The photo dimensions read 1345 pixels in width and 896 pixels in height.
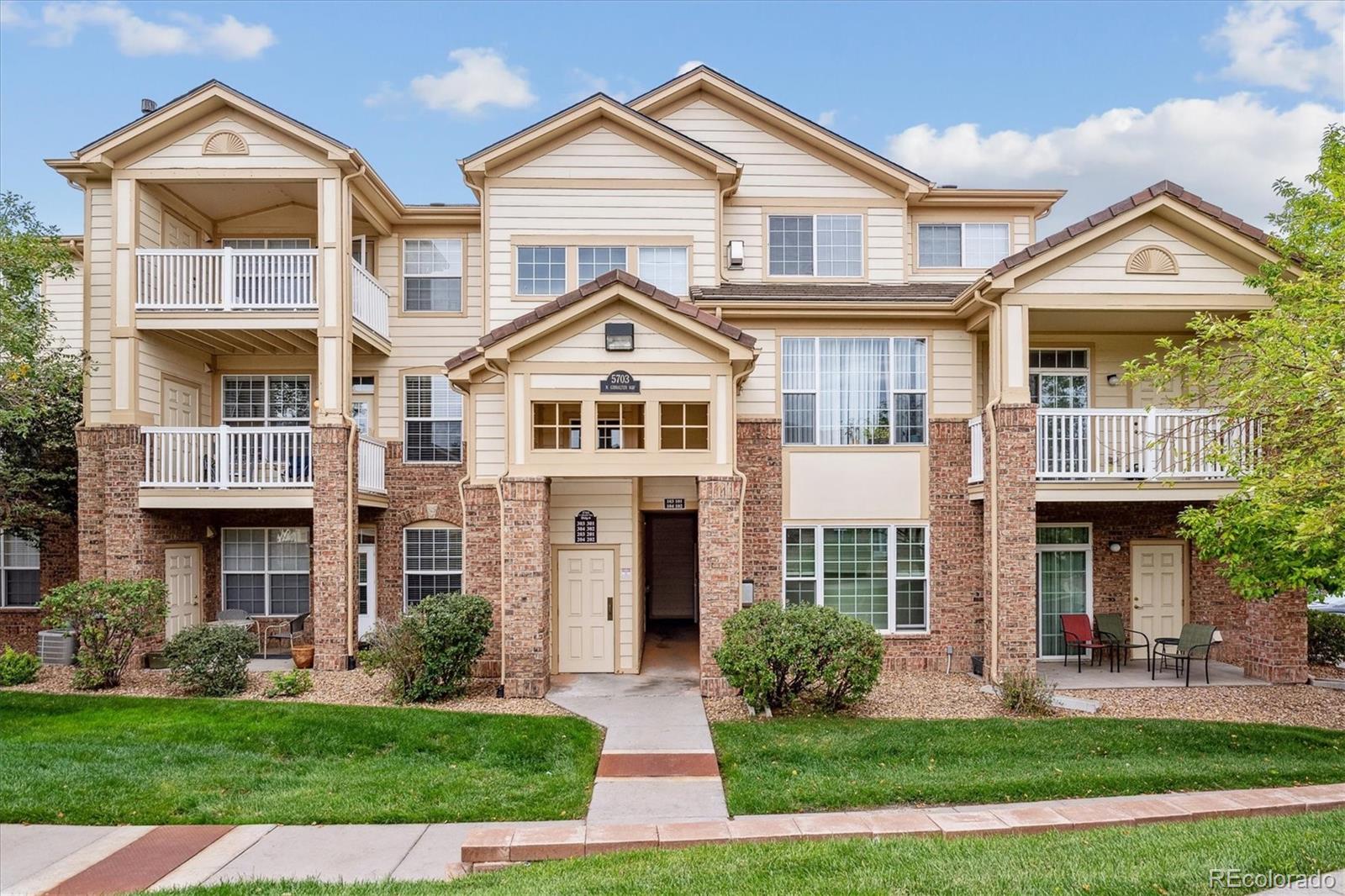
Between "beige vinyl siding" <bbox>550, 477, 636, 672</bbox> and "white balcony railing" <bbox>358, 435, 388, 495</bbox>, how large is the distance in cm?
355

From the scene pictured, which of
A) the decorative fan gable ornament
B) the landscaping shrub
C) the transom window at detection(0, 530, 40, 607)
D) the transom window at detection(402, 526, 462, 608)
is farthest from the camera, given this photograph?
the transom window at detection(402, 526, 462, 608)

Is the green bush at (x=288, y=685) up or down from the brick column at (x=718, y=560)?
down

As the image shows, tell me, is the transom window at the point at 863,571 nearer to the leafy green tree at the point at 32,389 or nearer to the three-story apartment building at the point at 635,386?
the three-story apartment building at the point at 635,386

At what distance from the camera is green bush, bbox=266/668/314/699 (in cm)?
1212

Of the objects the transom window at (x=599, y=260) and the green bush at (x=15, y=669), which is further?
the transom window at (x=599, y=260)

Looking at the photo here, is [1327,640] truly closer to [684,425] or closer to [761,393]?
[761,393]

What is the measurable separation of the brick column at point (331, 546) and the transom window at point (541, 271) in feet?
13.5

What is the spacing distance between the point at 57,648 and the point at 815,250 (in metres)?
15.3

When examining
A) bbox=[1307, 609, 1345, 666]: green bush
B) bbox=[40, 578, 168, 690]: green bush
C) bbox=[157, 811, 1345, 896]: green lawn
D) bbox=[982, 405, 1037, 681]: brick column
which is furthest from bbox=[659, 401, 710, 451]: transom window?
bbox=[1307, 609, 1345, 666]: green bush

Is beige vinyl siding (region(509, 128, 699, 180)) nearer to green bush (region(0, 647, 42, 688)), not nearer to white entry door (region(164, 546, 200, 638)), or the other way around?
white entry door (region(164, 546, 200, 638))

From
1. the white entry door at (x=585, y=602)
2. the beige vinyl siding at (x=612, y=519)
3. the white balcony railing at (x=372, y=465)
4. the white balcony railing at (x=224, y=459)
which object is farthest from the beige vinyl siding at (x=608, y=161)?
the white entry door at (x=585, y=602)

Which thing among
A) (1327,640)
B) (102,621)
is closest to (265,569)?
(102,621)

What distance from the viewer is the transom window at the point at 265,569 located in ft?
52.9

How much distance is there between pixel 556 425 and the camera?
1232cm
